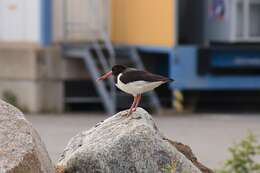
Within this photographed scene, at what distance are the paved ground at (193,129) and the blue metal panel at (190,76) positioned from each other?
25.2 inches

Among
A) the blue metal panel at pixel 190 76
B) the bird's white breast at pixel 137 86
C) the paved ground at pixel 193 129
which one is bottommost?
the paved ground at pixel 193 129

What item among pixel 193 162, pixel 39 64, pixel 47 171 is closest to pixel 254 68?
pixel 39 64

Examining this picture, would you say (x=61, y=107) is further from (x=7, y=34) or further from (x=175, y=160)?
(x=175, y=160)

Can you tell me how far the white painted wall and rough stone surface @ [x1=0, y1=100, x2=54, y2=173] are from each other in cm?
1411

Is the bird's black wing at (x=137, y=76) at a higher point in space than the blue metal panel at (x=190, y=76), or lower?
higher

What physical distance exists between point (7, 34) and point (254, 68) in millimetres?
5526

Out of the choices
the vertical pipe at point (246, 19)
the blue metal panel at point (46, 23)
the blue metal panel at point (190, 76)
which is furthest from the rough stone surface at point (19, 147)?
the blue metal panel at point (46, 23)

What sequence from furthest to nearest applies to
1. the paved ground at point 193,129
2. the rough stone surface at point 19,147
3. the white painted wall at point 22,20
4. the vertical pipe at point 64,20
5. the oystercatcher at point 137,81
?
the vertical pipe at point 64,20 < the white painted wall at point 22,20 < the paved ground at point 193,129 < the oystercatcher at point 137,81 < the rough stone surface at point 19,147

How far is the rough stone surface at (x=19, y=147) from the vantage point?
5.95 m

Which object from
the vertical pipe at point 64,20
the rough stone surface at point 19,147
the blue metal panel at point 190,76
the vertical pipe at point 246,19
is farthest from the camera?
the vertical pipe at point 64,20

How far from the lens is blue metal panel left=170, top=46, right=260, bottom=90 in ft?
63.5

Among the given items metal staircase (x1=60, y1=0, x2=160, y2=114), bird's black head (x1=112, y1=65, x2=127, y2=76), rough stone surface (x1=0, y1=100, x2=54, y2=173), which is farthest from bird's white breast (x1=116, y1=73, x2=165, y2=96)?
metal staircase (x1=60, y1=0, x2=160, y2=114)

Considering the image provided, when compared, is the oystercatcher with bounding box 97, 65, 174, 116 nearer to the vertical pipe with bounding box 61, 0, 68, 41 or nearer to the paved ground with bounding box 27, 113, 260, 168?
the paved ground with bounding box 27, 113, 260, 168

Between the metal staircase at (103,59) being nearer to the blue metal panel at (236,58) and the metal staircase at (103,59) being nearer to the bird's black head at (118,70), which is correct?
the blue metal panel at (236,58)
